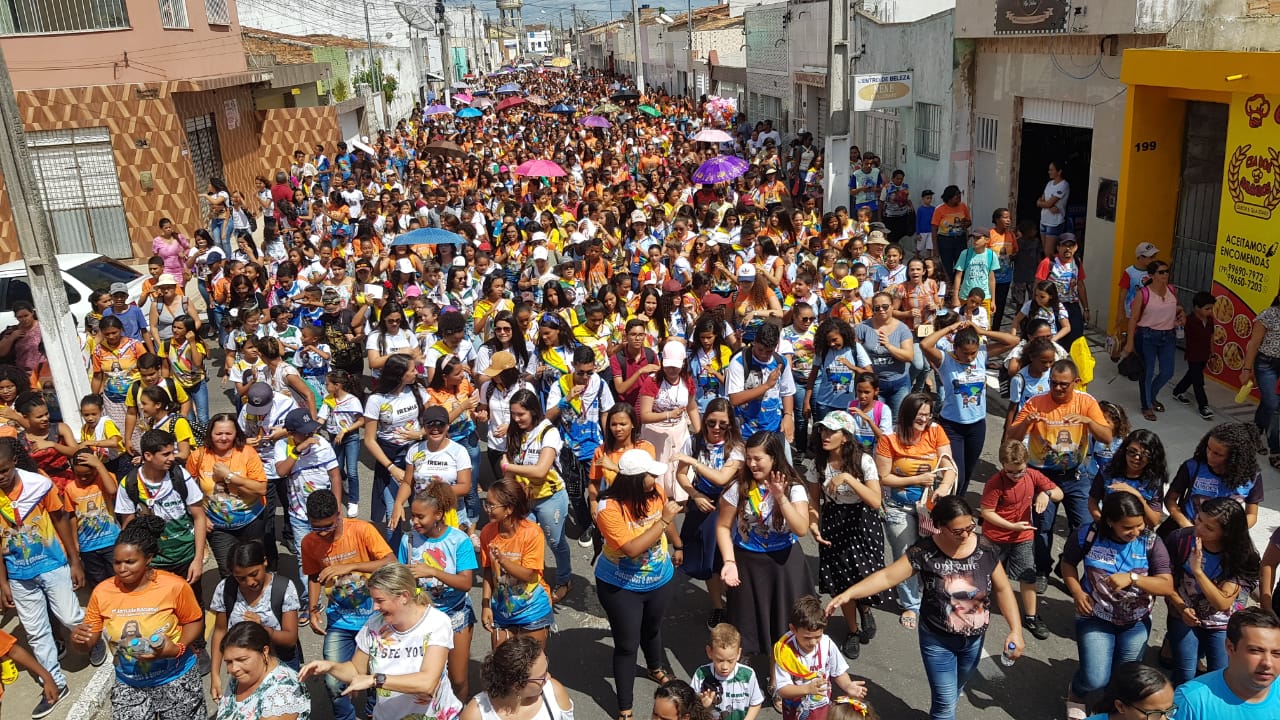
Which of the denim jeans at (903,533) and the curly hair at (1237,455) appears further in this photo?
the denim jeans at (903,533)

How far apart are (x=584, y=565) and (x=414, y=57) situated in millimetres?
51421

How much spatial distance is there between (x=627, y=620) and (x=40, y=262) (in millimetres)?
6788

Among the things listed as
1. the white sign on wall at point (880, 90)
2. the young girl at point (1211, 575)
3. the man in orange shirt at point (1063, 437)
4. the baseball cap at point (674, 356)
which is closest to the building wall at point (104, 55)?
the white sign on wall at point (880, 90)

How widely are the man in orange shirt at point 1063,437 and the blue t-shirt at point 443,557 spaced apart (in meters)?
3.52

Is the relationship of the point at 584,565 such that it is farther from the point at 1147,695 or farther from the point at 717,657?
the point at 1147,695

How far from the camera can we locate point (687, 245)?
12.0m

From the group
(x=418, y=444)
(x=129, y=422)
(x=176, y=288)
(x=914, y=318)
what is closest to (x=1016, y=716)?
(x=418, y=444)

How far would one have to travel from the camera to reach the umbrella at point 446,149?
25.0 m

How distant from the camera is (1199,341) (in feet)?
29.8

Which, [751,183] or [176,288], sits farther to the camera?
[751,183]

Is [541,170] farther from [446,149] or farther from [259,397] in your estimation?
[259,397]

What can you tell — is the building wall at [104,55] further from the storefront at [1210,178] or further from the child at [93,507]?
the storefront at [1210,178]

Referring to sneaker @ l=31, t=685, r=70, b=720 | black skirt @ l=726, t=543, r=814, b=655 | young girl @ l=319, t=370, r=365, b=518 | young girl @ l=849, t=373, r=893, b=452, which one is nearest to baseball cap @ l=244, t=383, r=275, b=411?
young girl @ l=319, t=370, r=365, b=518

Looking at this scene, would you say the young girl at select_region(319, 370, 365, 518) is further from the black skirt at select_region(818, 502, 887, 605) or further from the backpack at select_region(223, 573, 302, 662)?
the black skirt at select_region(818, 502, 887, 605)
